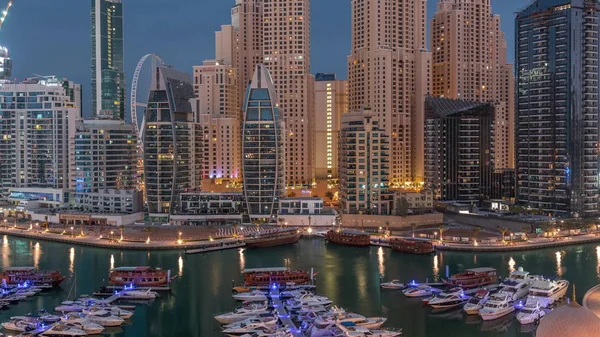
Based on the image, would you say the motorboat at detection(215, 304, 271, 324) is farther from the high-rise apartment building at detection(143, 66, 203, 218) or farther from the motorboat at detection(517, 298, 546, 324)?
the high-rise apartment building at detection(143, 66, 203, 218)

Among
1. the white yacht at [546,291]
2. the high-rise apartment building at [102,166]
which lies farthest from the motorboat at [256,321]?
the high-rise apartment building at [102,166]

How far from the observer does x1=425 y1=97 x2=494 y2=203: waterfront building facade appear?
70750 mm

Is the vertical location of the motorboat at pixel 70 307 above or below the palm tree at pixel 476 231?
below

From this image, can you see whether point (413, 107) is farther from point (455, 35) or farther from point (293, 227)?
point (293, 227)

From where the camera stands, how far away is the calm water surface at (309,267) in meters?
32.4

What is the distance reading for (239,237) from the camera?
54.4 m

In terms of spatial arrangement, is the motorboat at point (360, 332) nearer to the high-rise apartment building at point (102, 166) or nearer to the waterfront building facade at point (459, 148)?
the high-rise apartment building at point (102, 166)

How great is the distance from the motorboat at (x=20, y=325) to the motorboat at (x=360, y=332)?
47.4 ft

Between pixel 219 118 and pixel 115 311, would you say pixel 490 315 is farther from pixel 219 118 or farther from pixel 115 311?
pixel 219 118

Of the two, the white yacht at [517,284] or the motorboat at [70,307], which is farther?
the white yacht at [517,284]

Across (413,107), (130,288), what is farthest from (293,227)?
(413,107)

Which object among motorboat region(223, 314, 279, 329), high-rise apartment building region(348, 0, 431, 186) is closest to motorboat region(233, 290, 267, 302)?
motorboat region(223, 314, 279, 329)

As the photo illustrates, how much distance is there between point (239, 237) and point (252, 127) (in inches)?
468

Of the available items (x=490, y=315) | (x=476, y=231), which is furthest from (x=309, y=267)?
(x=476, y=231)
